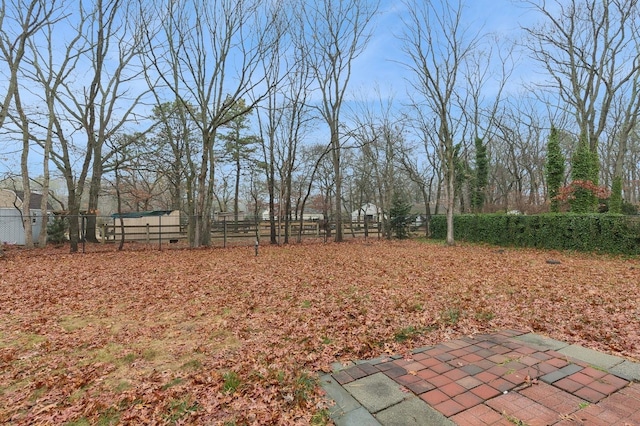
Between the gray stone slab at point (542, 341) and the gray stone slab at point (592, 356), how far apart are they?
64 millimetres

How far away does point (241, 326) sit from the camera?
3.84 m

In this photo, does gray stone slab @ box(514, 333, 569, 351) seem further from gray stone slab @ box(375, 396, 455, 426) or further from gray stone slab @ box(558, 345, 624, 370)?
gray stone slab @ box(375, 396, 455, 426)

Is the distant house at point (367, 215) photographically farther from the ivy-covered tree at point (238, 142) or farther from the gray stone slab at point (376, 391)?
the gray stone slab at point (376, 391)

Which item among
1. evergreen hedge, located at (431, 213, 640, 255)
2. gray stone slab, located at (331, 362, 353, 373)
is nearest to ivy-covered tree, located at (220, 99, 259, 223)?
Answer: evergreen hedge, located at (431, 213, 640, 255)

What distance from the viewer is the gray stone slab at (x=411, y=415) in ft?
6.40

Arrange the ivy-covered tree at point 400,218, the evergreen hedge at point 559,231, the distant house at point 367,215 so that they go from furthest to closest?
1. the distant house at point 367,215
2. the ivy-covered tree at point 400,218
3. the evergreen hedge at point 559,231

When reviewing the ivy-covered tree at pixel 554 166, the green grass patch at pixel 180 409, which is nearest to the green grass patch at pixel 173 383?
the green grass patch at pixel 180 409

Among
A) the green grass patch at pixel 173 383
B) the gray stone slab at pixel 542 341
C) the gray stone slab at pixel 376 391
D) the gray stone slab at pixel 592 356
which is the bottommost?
the green grass patch at pixel 173 383

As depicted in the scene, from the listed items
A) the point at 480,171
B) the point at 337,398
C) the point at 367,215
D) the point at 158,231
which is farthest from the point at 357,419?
the point at 367,215

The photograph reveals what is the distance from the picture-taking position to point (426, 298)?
4.82 metres

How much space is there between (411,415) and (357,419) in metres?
0.34

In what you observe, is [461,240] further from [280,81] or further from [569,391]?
[569,391]

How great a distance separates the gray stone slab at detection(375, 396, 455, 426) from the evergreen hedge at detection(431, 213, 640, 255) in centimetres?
1097

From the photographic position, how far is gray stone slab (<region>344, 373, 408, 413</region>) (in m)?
2.16
